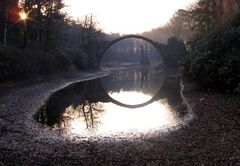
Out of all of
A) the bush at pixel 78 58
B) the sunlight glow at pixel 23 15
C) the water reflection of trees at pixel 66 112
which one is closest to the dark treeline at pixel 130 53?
the bush at pixel 78 58

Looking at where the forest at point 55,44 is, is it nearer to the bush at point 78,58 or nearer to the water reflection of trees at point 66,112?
the bush at point 78,58

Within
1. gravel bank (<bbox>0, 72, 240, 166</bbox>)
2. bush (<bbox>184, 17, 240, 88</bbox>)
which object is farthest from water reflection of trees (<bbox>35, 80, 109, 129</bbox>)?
bush (<bbox>184, 17, 240, 88</bbox>)

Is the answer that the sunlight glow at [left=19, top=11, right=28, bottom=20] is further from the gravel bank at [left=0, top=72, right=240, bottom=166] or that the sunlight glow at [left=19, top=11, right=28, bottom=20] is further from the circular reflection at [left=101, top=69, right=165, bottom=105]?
the gravel bank at [left=0, top=72, right=240, bottom=166]

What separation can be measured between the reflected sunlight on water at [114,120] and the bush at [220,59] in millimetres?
4373

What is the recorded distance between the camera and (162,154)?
1074 centimetres

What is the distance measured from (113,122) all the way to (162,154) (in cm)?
716

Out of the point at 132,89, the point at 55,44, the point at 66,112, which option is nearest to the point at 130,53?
the point at 55,44

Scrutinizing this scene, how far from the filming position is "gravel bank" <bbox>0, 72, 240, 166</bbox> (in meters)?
10.1

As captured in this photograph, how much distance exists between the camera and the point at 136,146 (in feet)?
39.3

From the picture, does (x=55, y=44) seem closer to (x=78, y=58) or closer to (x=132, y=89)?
(x=78, y=58)

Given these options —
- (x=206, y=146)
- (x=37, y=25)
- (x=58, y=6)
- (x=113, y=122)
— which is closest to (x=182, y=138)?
(x=206, y=146)

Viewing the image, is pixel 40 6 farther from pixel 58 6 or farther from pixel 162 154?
pixel 162 154

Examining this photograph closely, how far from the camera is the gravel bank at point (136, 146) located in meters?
10.1

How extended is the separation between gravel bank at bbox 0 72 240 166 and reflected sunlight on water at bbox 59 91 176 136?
4.95 feet
